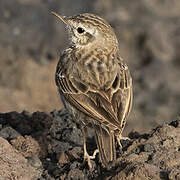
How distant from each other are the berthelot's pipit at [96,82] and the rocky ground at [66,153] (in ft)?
0.82

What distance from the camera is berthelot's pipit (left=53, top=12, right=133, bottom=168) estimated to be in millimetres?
6332

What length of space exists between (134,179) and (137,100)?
8.32 m

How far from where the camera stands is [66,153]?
6898 mm

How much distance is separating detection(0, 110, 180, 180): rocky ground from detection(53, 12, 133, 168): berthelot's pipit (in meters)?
0.25

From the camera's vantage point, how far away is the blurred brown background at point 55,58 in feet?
43.6

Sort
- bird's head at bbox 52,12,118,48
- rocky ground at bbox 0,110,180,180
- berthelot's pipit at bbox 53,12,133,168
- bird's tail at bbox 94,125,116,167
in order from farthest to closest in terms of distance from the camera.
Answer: bird's head at bbox 52,12,118,48 → berthelot's pipit at bbox 53,12,133,168 → bird's tail at bbox 94,125,116,167 → rocky ground at bbox 0,110,180,180

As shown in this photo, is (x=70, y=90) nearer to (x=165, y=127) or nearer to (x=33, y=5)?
(x=165, y=127)

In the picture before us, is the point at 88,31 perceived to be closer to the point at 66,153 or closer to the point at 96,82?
the point at 96,82

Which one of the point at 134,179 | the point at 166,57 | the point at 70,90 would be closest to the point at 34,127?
the point at 70,90

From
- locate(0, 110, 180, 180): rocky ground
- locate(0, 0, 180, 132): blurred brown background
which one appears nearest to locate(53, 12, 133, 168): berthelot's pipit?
locate(0, 110, 180, 180): rocky ground

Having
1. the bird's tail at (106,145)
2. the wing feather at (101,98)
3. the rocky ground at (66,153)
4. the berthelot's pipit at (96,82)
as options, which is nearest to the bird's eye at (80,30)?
the berthelot's pipit at (96,82)

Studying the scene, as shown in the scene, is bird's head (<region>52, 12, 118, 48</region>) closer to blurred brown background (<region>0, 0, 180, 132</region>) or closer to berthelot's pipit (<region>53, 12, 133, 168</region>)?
berthelot's pipit (<region>53, 12, 133, 168</region>)

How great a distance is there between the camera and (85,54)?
7492mm

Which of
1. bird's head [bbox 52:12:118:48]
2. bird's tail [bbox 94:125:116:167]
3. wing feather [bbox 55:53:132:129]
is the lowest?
bird's tail [bbox 94:125:116:167]
